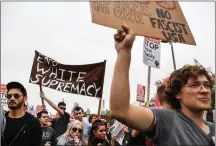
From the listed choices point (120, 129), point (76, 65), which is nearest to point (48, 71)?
point (76, 65)

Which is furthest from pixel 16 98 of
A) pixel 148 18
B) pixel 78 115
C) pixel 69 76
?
pixel 69 76

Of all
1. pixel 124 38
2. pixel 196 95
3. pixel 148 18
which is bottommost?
pixel 196 95

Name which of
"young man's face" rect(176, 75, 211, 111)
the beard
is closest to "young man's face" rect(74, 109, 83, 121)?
the beard

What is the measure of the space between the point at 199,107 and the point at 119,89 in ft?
2.11

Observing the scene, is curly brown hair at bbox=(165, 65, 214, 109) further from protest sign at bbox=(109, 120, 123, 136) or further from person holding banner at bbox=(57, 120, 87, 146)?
protest sign at bbox=(109, 120, 123, 136)

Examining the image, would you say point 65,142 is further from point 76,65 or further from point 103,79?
point 76,65

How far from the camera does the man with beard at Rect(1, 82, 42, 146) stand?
4.18m

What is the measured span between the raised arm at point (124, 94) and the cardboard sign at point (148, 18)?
209 mm

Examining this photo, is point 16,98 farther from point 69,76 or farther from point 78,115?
point 69,76

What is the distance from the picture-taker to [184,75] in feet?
8.09

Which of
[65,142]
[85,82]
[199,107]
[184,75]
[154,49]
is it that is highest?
[154,49]

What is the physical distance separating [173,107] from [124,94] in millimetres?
621

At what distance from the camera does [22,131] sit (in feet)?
13.9

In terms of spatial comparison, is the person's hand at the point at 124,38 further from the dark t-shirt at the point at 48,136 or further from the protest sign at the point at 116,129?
the protest sign at the point at 116,129
